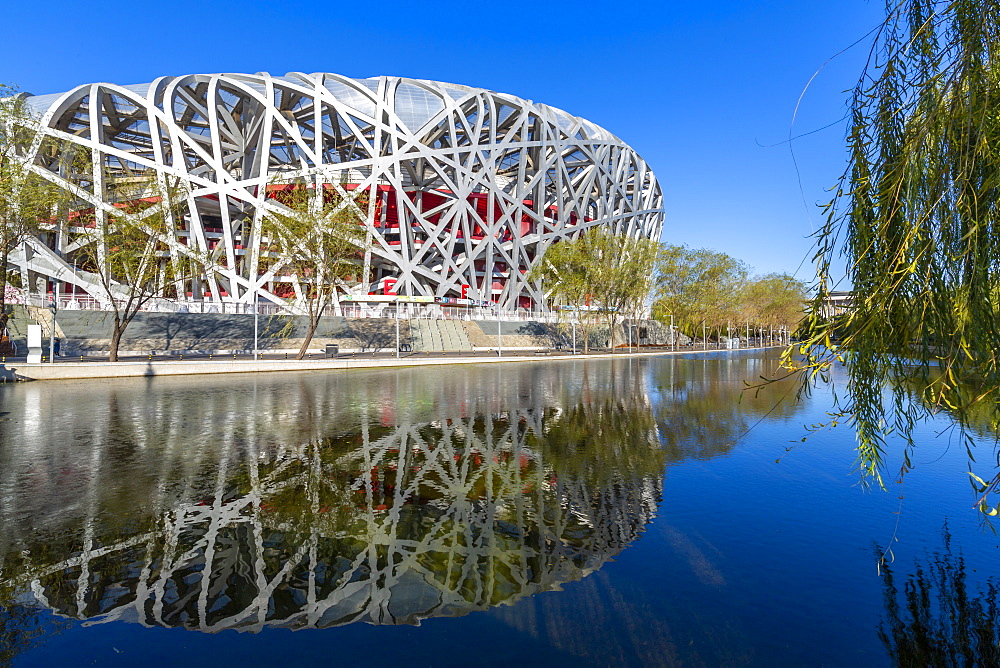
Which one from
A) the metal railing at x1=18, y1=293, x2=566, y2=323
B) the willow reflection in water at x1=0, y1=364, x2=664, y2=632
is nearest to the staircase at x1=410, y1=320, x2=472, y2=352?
the metal railing at x1=18, y1=293, x2=566, y2=323

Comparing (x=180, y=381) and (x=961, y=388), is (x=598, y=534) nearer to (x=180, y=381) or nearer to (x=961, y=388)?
(x=961, y=388)

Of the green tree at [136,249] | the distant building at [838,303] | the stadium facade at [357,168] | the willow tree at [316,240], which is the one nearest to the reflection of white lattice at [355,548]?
the distant building at [838,303]

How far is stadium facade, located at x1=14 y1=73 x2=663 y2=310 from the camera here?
4550cm

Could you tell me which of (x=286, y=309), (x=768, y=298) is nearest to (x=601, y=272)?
(x=286, y=309)

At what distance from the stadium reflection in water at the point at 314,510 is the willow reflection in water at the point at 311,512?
0.8 inches

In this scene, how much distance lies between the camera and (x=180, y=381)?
22.1m

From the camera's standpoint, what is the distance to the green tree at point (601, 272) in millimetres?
44219

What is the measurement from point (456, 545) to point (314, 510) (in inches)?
73.0

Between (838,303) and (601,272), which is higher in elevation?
(601,272)

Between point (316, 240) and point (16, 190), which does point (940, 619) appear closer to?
point (16, 190)

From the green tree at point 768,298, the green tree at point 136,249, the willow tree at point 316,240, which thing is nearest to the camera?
the green tree at point 136,249

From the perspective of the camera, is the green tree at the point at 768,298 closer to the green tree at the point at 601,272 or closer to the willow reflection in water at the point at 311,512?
the green tree at the point at 601,272

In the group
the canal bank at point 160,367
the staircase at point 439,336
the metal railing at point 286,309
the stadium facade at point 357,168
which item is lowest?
the canal bank at point 160,367

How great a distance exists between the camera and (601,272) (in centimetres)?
4384
